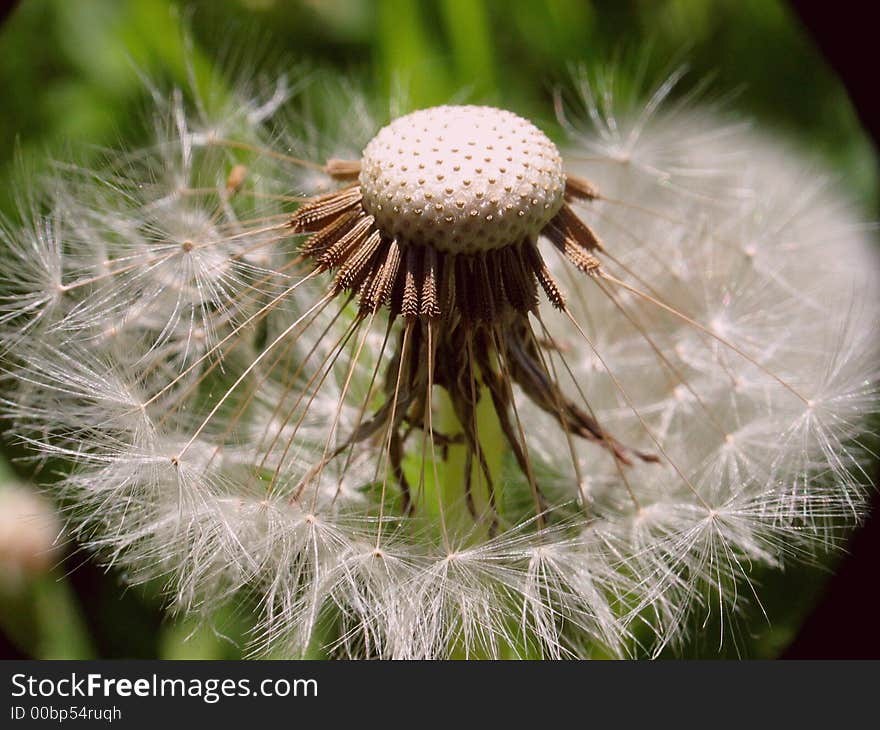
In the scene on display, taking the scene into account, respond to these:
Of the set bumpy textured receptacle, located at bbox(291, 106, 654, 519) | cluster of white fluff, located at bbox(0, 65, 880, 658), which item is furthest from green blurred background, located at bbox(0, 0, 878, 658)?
bumpy textured receptacle, located at bbox(291, 106, 654, 519)

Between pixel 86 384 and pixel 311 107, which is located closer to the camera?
pixel 86 384

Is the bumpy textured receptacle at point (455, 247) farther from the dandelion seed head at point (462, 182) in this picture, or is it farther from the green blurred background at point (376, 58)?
the green blurred background at point (376, 58)

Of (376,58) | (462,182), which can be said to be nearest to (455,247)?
(462,182)

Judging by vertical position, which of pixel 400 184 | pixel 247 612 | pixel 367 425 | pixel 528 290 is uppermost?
pixel 400 184

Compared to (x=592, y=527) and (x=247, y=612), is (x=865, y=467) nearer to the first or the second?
(x=592, y=527)

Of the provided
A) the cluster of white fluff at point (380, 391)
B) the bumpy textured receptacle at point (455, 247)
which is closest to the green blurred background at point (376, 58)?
the cluster of white fluff at point (380, 391)

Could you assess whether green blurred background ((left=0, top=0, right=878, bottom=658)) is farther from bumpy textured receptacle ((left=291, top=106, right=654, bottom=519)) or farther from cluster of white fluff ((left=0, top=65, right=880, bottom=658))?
bumpy textured receptacle ((left=291, top=106, right=654, bottom=519))

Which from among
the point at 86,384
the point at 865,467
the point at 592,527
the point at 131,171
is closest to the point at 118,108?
the point at 131,171

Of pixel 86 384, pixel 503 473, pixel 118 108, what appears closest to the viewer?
pixel 86 384
